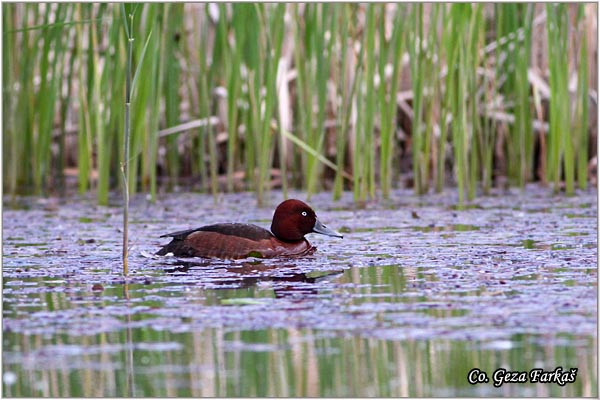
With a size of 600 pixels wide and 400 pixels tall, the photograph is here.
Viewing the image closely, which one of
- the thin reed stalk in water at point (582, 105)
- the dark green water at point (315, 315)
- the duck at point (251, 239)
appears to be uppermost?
the thin reed stalk in water at point (582, 105)

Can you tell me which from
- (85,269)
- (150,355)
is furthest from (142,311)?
(85,269)

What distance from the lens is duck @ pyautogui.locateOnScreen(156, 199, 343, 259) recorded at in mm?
7320

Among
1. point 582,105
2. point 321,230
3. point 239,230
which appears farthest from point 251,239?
point 582,105

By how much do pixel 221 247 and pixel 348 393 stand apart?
3.57 meters

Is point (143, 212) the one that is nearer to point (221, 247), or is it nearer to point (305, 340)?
point (221, 247)

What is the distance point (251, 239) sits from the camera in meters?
7.32

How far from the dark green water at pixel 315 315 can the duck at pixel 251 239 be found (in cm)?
14

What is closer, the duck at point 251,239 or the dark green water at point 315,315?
the dark green water at point 315,315

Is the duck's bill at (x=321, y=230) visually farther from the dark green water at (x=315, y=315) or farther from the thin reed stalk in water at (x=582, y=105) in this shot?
the thin reed stalk in water at (x=582, y=105)

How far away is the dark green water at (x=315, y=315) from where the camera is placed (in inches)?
159

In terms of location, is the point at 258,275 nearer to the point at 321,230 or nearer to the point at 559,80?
the point at 321,230

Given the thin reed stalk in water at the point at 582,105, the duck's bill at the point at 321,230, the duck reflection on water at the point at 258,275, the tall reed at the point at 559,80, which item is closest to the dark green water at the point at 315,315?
the duck reflection on water at the point at 258,275

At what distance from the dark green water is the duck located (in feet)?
0.47

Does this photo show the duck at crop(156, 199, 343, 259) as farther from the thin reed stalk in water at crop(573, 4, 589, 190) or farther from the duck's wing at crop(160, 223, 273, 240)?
the thin reed stalk in water at crop(573, 4, 589, 190)
